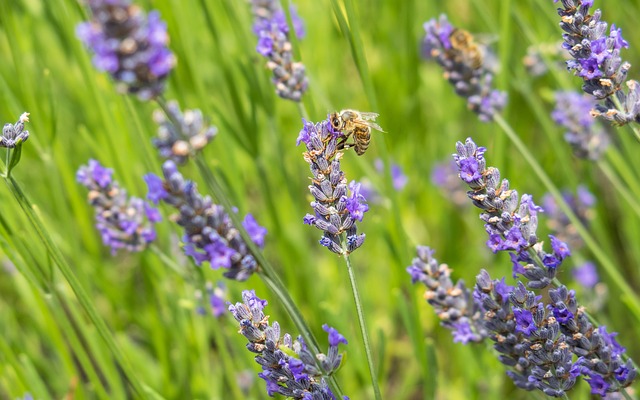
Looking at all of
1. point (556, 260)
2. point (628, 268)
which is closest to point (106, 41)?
point (556, 260)

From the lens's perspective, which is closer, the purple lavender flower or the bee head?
the bee head

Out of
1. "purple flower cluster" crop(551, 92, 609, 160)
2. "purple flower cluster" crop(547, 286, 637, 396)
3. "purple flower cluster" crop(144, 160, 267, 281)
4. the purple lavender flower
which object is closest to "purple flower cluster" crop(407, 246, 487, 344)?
"purple flower cluster" crop(547, 286, 637, 396)

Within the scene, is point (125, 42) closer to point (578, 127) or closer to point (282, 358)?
point (282, 358)

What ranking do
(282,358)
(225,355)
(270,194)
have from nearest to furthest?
(282,358) → (225,355) → (270,194)

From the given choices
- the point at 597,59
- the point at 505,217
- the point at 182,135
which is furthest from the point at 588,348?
the point at 182,135

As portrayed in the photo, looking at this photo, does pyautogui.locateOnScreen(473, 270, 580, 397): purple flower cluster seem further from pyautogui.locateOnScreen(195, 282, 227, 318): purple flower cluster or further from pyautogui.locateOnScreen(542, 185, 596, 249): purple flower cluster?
pyautogui.locateOnScreen(542, 185, 596, 249): purple flower cluster

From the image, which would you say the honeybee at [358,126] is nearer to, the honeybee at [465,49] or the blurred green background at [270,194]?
the blurred green background at [270,194]

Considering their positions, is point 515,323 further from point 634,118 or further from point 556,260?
point 634,118
